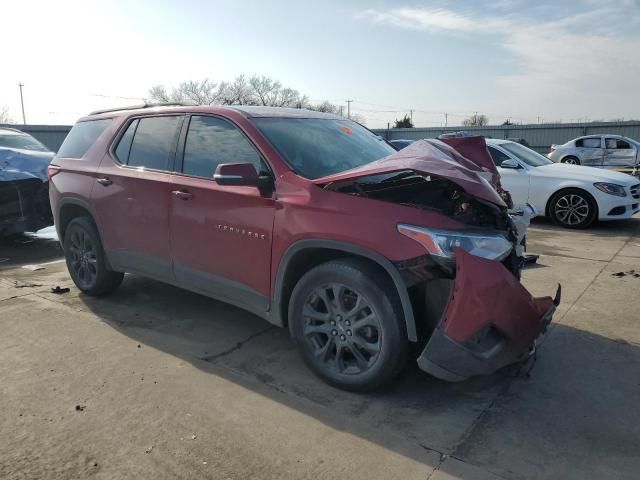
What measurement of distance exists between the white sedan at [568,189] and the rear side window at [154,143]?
21.0ft

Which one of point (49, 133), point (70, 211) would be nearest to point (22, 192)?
point (70, 211)

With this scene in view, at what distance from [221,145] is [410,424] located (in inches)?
96.3

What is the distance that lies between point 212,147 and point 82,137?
6.63 ft

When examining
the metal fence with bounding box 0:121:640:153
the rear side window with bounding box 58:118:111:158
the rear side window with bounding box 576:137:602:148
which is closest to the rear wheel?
the rear side window with bounding box 576:137:602:148

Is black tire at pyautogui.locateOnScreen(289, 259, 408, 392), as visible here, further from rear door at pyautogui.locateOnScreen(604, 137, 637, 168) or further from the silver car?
rear door at pyautogui.locateOnScreen(604, 137, 637, 168)

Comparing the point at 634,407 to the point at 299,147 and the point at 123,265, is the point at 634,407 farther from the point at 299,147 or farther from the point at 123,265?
the point at 123,265

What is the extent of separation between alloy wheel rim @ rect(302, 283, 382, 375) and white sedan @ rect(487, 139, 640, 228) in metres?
6.78

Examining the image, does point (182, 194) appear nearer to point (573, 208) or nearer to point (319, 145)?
point (319, 145)

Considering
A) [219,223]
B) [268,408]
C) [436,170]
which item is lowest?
[268,408]

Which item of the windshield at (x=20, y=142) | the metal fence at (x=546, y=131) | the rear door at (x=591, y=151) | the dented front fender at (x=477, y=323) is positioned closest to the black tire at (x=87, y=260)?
the dented front fender at (x=477, y=323)

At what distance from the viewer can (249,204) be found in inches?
147

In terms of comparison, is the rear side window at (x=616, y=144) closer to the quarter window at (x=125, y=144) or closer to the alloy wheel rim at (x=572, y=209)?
the alloy wheel rim at (x=572, y=209)

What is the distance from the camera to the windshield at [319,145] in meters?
3.78

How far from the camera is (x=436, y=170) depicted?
3051 mm
